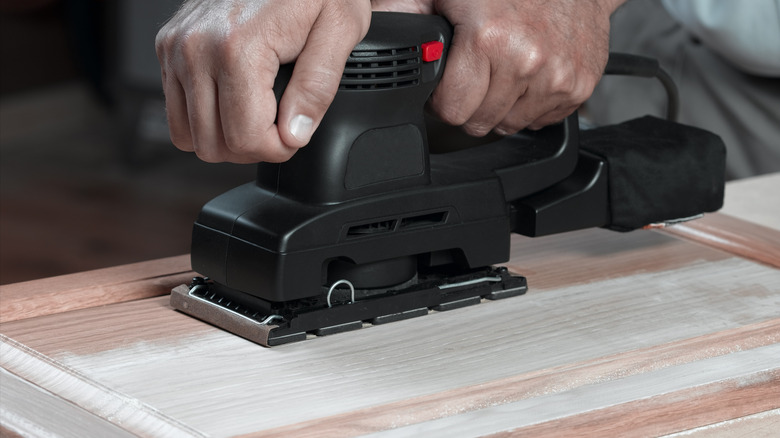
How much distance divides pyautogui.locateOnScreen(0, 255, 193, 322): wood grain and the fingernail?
27 centimetres

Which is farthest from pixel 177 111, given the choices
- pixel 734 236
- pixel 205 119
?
pixel 734 236

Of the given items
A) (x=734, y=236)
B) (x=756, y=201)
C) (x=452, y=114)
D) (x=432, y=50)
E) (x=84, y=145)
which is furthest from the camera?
(x=84, y=145)

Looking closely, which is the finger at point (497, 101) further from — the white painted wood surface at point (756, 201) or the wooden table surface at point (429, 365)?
the white painted wood surface at point (756, 201)

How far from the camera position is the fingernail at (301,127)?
0.79 m

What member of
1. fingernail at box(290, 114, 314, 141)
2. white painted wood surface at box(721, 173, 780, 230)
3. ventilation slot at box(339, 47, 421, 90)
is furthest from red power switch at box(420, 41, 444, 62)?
white painted wood surface at box(721, 173, 780, 230)

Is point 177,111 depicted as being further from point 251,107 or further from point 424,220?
point 424,220

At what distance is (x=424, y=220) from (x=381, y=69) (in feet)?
0.51

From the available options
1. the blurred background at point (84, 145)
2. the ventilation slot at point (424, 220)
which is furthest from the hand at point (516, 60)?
the blurred background at point (84, 145)

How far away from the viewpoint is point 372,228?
2.88 feet

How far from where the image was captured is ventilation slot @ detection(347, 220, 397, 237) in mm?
867

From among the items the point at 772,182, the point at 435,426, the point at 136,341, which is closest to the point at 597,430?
the point at 435,426

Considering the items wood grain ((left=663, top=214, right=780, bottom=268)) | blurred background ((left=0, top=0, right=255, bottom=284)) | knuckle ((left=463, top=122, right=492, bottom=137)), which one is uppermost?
knuckle ((left=463, top=122, right=492, bottom=137))

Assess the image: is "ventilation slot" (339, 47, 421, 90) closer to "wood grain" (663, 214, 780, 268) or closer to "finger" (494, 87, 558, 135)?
"finger" (494, 87, 558, 135)

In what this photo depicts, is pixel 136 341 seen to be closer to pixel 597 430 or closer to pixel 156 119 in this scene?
pixel 597 430
